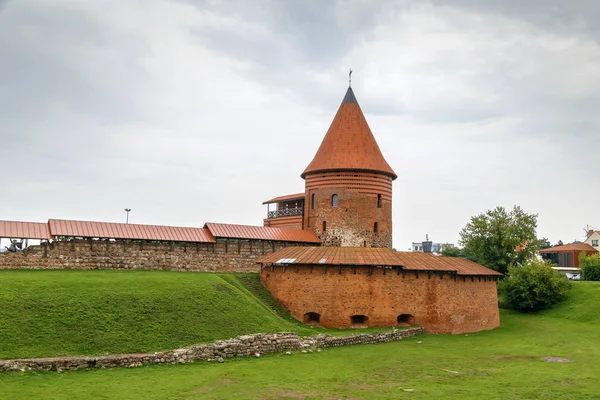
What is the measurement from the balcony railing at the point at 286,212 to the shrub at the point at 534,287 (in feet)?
40.6

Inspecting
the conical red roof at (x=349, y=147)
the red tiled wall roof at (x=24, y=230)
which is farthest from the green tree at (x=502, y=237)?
the red tiled wall roof at (x=24, y=230)

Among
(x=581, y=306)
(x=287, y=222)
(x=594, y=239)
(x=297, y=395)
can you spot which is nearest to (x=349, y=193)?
(x=287, y=222)

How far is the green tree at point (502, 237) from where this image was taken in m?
35.4

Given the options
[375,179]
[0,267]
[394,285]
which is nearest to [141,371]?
[0,267]

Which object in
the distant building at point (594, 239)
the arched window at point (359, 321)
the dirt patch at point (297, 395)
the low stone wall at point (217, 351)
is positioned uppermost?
the distant building at point (594, 239)

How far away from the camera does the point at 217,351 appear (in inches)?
640

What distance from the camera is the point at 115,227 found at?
24.3 metres

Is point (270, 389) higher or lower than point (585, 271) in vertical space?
lower

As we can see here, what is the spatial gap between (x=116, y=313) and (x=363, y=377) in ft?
24.1

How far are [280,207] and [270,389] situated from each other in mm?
21660

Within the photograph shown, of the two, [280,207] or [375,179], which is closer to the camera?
[375,179]

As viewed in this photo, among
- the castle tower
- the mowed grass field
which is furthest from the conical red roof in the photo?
the mowed grass field

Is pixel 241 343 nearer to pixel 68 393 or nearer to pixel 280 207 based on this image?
pixel 68 393

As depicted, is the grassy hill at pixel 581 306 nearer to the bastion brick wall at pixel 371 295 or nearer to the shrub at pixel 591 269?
the shrub at pixel 591 269
